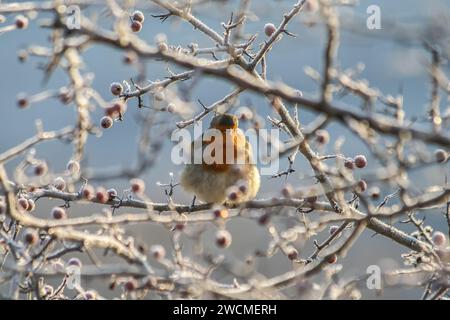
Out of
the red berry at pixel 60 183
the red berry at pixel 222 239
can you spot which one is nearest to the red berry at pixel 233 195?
the red berry at pixel 222 239

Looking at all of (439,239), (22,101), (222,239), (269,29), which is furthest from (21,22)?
(439,239)

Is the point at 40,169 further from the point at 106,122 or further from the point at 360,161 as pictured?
the point at 360,161

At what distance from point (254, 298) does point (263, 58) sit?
1.90m

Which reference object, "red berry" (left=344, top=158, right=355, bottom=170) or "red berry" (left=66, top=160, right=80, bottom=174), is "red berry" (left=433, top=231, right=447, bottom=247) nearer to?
"red berry" (left=344, top=158, right=355, bottom=170)

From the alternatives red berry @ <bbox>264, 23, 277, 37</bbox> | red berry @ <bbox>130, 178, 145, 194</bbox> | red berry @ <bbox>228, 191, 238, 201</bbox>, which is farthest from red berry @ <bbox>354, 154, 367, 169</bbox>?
red berry @ <bbox>130, 178, 145, 194</bbox>

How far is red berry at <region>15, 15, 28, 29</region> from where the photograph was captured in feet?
9.72

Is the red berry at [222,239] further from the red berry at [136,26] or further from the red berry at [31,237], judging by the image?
the red berry at [136,26]

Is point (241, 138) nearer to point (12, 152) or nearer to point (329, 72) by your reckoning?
point (12, 152)

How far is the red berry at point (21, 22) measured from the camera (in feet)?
9.72

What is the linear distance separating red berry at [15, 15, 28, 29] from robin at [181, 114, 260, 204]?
1.67m

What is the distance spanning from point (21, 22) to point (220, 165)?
185cm

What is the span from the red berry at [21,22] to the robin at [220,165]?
167cm

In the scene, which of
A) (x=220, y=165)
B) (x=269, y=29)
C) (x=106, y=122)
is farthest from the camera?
(x=220, y=165)

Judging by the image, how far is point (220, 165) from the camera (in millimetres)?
4566
